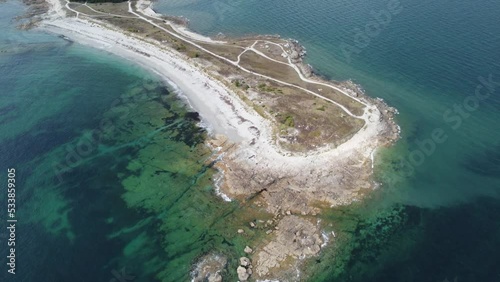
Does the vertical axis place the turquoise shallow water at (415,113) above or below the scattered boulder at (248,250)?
above

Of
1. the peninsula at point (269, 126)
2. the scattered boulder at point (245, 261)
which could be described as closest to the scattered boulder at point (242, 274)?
the peninsula at point (269, 126)

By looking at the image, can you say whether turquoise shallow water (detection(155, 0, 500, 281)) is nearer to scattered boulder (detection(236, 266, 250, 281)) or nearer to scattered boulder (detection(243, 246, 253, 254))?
scattered boulder (detection(243, 246, 253, 254))

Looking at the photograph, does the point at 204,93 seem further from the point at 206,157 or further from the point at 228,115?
the point at 206,157

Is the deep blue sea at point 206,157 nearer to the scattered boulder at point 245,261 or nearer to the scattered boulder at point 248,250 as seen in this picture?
the scattered boulder at point 248,250

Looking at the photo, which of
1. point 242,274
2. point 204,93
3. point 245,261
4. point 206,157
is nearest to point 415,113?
point 206,157

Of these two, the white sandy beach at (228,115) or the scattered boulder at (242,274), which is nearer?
the scattered boulder at (242,274)

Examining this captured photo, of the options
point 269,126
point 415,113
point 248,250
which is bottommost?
point 248,250
